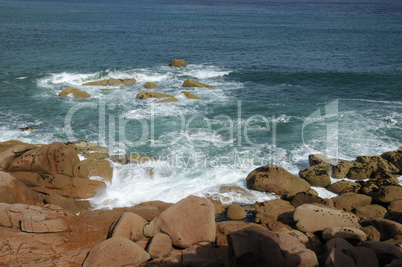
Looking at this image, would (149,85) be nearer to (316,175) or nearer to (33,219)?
(316,175)

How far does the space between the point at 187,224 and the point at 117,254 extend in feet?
8.96

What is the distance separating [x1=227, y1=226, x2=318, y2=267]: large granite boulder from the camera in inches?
405

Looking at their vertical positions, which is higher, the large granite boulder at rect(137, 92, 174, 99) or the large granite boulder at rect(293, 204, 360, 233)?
the large granite boulder at rect(137, 92, 174, 99)

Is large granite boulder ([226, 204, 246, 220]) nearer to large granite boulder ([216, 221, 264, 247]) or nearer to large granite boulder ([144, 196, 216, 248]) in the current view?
large granite boulder ([216, 221, 264, 247])

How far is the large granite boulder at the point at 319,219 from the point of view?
14.6 meters

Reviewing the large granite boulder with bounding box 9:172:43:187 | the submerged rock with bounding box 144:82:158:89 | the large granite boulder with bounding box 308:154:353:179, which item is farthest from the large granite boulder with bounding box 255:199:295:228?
the submerged rock with bounding box 144:82:158:89

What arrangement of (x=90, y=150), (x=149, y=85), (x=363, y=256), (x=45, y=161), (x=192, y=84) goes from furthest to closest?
(x=192, y=84)
(x=149, y=85)
(x=90, y=150)
(x=45, y=161)
(x=363, y=256)

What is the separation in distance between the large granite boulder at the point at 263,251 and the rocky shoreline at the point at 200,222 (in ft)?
0.10

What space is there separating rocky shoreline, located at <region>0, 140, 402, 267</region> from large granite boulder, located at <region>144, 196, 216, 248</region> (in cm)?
4

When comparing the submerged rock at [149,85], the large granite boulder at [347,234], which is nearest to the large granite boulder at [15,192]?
the large granite boulder at [347,234]

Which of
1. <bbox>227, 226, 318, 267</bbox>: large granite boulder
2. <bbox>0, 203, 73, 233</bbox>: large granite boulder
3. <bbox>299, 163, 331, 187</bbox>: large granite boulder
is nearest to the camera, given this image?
<bbox>227, 226, 318, 267</bbox>: large granite boulder

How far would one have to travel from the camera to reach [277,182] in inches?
766

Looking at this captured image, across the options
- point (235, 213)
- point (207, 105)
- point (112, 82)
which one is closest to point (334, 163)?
point (235, 213)

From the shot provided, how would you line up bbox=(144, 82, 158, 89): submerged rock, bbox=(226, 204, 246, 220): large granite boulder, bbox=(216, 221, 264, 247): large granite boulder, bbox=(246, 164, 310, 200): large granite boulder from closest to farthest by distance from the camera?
bbox=(216, 221, 264, 247): large granite boulder, bbox=(226, 204, 246, 220): large granite boulder, bbox=(246, 164, 310, 200): large granite boulder, bbox=(144, 82, 158, 89): submerged rock
